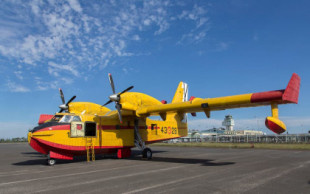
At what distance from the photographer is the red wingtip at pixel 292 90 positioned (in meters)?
11.3

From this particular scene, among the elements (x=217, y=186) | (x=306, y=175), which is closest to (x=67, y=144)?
(x=217, y=186)

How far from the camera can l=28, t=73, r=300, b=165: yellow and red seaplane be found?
12.3 m

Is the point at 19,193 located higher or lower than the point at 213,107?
lower

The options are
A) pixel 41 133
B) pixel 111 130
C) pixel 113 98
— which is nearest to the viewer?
pixel 41 133

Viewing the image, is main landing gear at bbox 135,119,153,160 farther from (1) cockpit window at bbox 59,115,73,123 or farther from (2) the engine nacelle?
(2) the engine nacelle

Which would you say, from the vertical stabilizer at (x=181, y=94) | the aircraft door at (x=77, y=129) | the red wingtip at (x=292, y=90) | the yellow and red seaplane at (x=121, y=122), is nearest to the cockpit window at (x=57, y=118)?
the yellow and red seaplane at (x=121, y=122)

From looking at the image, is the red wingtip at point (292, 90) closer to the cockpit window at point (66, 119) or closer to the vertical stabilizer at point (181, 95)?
the cockpit window at point (66, 119)

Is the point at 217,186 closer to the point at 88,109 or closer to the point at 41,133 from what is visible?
the point at 41,133

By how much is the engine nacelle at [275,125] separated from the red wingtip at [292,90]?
1.12m

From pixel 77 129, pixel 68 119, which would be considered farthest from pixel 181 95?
pixel 68 119

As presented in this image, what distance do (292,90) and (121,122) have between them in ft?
34.6

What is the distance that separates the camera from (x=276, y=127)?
36.8 feet

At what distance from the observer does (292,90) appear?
452 inches

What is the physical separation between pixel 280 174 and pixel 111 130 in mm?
11361
